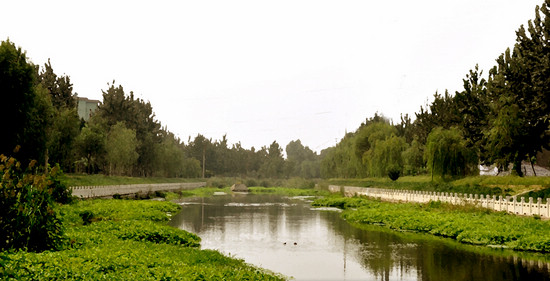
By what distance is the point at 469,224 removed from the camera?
26.3m

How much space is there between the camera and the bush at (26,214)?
46.4 ft

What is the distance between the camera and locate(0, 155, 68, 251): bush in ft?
46.4

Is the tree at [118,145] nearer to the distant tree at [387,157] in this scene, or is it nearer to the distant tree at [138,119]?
the distant tree at [138,119]

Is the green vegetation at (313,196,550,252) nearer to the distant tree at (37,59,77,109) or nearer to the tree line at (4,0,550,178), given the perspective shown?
the tree line at (4,0,550,178)

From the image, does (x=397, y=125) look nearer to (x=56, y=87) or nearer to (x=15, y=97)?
(x=56, y=87)

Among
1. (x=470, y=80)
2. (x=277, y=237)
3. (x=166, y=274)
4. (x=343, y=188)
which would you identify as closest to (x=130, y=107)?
(x=343, y=188)

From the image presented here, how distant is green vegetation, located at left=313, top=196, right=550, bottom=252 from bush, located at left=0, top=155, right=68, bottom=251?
60.1 feet

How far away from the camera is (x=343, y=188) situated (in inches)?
2736

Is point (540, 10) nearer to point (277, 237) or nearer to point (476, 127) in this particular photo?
point (476, 127)

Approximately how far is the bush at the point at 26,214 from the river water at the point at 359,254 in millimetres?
7582

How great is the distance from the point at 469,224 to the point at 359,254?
819 cm

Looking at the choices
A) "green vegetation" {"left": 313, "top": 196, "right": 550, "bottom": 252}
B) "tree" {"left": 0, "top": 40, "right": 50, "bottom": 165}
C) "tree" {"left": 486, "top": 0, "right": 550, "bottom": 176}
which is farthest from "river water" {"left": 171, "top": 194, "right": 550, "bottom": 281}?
"tree" {"left": 486, "top": 0, "right": 550, "bottom": 176}

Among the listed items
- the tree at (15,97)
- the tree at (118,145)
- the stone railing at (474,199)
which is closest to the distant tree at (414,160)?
the stone railing at (474,199)

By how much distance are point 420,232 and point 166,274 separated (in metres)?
20.0
